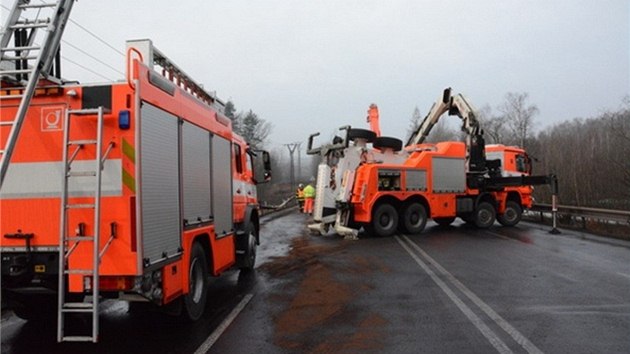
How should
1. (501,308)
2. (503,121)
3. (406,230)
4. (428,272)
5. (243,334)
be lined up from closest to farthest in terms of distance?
(243,334), (501,308), (428,272), (406,230), (503,121)

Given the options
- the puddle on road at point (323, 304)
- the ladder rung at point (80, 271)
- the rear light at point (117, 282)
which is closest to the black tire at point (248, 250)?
the puddle on road at point (323, 304)

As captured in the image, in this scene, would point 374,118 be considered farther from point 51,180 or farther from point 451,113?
point 51,180

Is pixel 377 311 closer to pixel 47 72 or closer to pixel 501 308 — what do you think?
pixel 501 308

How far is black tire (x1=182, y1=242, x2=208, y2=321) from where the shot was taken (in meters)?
6.10

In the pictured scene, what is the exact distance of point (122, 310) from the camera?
23.0ft

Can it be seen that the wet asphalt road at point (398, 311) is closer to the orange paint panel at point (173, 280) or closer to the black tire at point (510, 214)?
the orange paint panel at point (173, 280)

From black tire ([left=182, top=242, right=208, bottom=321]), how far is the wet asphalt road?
0.58 ft

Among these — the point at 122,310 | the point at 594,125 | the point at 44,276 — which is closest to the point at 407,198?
the point at 122,310

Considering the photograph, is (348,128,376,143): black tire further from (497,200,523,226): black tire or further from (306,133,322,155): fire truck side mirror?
(497,200,523,226): black tire

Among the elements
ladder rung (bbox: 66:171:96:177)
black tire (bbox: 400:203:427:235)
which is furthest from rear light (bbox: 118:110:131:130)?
black tire (bbox: 400:203:427:235)

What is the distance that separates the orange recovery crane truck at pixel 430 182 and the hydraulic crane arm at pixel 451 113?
0.12ft

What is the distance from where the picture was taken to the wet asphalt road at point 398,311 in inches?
209

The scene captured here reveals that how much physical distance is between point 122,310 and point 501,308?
17.5 ft

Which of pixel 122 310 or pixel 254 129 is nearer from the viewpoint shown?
pixel 122 310
